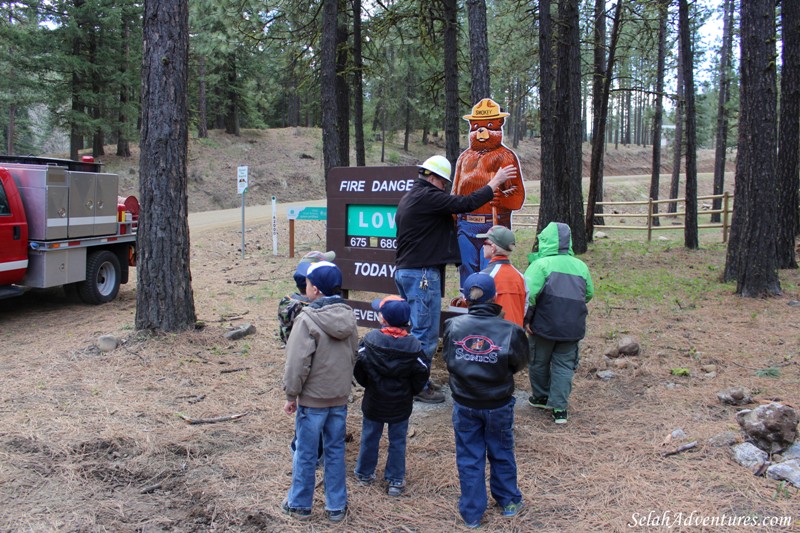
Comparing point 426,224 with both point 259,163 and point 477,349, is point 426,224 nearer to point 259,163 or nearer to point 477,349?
point 477,349

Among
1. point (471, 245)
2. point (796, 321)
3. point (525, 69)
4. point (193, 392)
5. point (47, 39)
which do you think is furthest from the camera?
point (47, 39)

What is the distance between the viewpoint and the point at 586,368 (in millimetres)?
6723

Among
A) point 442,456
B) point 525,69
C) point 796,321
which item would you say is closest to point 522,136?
point 525,69

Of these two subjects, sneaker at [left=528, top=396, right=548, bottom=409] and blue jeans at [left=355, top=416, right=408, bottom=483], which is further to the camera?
sneaker at [left=528, top=396, right=548, bottom=409]

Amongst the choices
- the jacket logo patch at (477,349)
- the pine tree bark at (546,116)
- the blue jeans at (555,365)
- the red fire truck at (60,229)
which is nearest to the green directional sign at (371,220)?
the blue jeans at (555,365)

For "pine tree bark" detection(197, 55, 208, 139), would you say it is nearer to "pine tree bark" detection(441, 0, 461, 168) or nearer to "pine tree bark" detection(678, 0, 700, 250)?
"pine tree bark" detection(441, 0, 461, 168)

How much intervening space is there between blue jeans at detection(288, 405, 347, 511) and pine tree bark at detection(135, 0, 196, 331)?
4.17 metres

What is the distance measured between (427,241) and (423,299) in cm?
52

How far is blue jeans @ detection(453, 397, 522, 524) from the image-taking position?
12.2 feet

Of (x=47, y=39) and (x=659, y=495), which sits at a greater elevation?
(x=47, y=39)

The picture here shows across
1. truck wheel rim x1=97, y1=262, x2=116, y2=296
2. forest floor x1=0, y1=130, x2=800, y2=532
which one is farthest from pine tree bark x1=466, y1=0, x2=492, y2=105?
truck wheel rim x1=97, y1=262, x2=116, y2=296

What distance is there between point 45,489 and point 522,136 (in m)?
63.4

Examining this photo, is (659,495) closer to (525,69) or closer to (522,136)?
(525,69)

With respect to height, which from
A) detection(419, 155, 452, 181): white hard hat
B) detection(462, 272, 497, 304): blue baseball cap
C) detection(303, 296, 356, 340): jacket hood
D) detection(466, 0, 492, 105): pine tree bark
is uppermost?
detection(466, 0, 492, 105): pine tree bark
